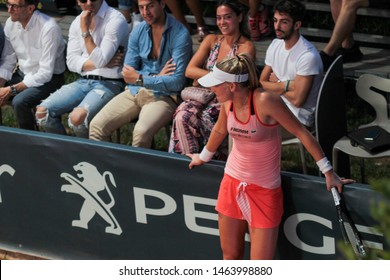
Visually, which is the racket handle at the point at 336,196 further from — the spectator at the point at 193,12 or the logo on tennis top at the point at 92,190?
the spectator at the point at 193,12

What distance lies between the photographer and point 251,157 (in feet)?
18.4

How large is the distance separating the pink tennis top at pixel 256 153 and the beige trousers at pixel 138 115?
4.76 feet

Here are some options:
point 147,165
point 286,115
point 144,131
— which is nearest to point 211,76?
point 286,115

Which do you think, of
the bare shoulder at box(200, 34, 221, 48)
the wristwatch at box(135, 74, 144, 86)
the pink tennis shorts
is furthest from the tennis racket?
the wristwatch at box(135, 74, 144, 86)

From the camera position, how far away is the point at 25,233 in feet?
23.2

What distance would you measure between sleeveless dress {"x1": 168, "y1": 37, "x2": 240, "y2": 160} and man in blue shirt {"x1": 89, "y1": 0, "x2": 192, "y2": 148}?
234 millimetres

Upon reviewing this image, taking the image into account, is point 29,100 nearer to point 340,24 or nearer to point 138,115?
point 138,115

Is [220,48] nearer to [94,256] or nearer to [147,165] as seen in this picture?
[147,165]

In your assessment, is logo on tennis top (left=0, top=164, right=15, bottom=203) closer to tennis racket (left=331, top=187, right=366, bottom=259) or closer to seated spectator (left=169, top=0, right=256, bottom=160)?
seated spectator (left=169, top=0, right=256, bottom=160)

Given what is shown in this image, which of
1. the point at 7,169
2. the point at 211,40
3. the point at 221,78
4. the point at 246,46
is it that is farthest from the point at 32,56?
the point at 221,78

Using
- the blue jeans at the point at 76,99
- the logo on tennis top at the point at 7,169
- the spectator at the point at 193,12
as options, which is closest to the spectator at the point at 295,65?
the blue jeans at the point at 76,99

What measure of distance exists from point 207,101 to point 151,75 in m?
0.60

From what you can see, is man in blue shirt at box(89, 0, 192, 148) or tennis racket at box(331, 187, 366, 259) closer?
tennis racket at box(331, 187, 366, 259)

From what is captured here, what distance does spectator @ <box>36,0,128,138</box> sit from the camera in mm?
7547
